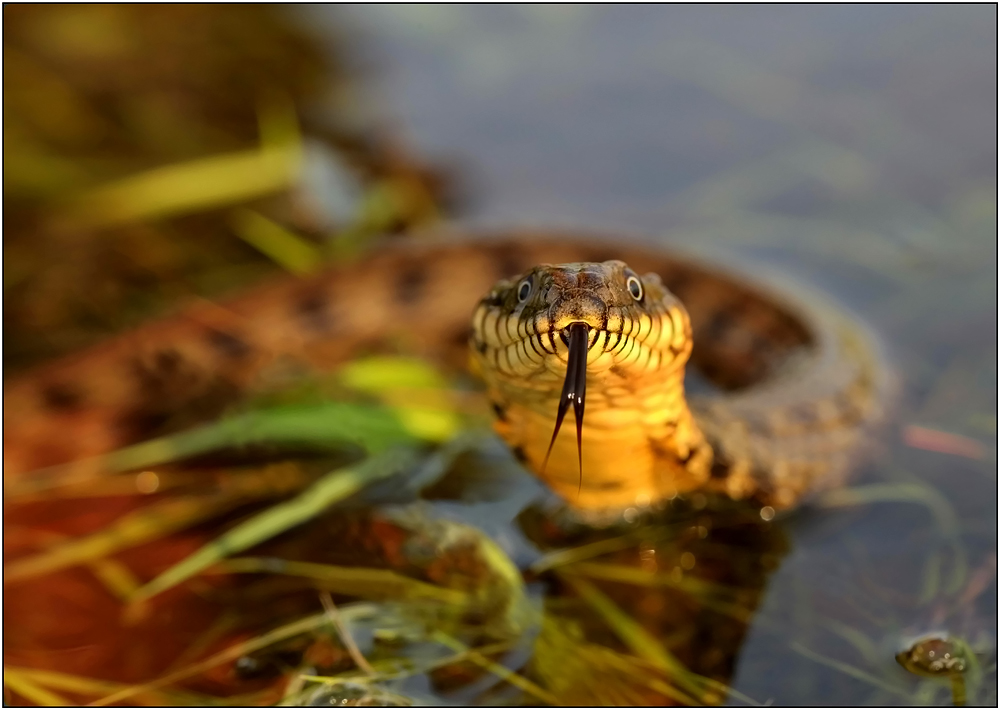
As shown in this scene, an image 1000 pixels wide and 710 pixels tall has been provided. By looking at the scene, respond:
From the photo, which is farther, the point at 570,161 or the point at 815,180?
the point at 570,161

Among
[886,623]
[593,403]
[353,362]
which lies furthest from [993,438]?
[353,362]

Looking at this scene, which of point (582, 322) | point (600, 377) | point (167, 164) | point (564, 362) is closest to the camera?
point (582, 322)

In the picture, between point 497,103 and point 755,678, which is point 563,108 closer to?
point 497,103

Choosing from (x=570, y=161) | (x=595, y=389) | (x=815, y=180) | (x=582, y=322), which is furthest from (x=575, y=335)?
(x=570, y=161)

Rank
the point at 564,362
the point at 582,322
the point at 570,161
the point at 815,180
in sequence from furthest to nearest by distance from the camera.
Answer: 1. the point at 570,161
2. the point at 815,180
3. the point at 564,362
4. the point at 582,322

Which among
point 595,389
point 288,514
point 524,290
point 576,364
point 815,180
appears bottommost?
point 288,514

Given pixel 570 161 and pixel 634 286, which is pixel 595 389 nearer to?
pixel 634 286

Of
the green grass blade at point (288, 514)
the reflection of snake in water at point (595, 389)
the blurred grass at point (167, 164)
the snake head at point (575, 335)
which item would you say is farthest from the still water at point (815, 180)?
the green grass blade at point (288, 514)
